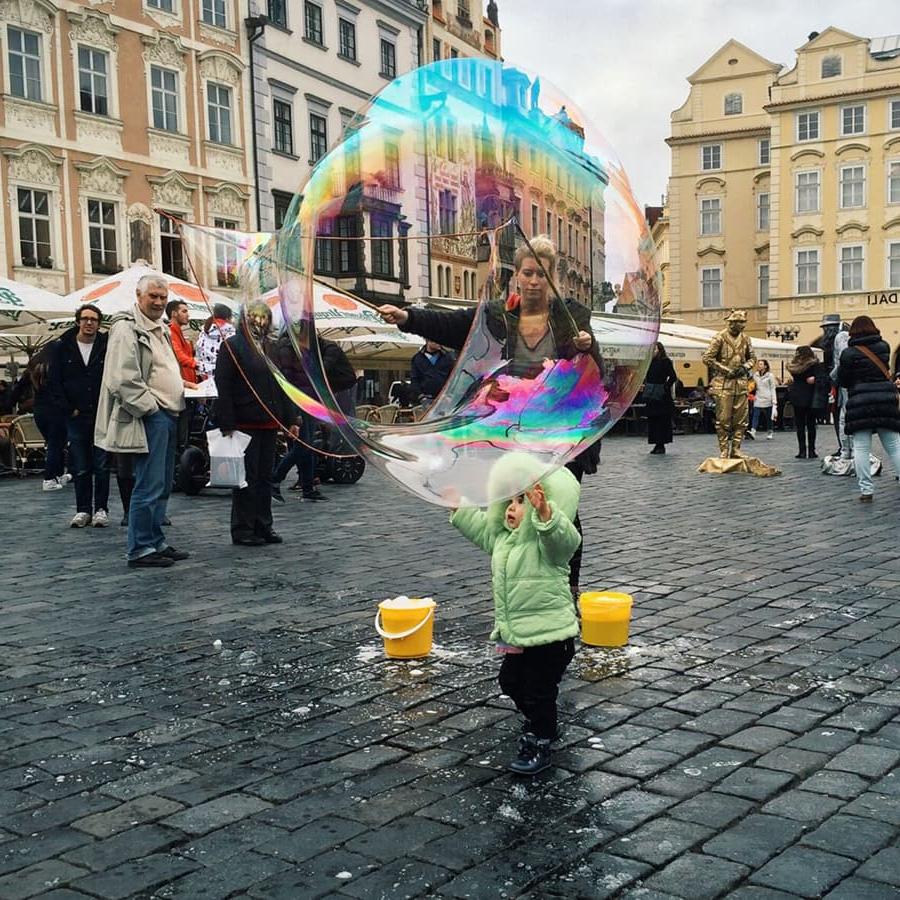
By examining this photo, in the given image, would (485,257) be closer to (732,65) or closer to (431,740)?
(431,740)

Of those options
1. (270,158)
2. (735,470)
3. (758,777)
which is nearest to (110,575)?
(758,777)

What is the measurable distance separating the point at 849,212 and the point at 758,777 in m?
49.3

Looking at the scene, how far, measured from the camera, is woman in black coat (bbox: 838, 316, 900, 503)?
9.99 meters

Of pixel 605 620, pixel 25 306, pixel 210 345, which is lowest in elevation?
pixel 605 620

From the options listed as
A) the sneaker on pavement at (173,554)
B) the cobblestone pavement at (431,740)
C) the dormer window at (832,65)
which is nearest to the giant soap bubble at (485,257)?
the cobblestone pavement at (431,740)

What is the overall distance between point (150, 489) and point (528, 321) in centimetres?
432

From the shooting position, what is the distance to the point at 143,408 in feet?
22.9

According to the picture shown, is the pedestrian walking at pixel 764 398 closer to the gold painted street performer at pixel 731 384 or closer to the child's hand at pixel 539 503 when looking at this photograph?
the gold painted street performer at pixel 731 384

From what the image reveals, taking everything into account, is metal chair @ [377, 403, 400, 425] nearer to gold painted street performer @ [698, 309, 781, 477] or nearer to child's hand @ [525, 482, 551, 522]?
child's hand @ [525, 482, 551, 522]

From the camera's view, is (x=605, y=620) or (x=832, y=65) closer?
A: (x=605, y=620)

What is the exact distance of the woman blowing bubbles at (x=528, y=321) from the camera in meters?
3.39

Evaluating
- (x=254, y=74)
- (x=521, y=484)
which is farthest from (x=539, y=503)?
(x=254, y=74)

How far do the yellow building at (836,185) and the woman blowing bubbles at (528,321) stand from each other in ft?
155

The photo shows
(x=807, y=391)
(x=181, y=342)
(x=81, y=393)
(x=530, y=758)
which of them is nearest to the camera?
(x=530, y=758)
